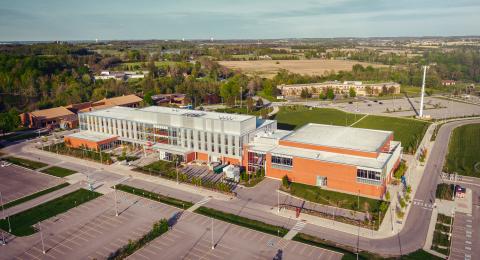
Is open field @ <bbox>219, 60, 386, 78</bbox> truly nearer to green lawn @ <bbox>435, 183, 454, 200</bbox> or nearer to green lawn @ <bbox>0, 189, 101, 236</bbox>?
green lawn @ <bbox>435, 183, 454, 200</bbox>

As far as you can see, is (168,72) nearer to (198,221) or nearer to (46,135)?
(46,135)

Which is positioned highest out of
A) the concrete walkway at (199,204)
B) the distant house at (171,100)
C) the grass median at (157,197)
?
the distant house at (171,100)

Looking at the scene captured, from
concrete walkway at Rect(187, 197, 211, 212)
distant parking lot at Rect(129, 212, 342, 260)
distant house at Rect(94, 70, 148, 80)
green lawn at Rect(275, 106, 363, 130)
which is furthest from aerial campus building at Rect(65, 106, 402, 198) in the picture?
distant house at Rect(94, 70, 148, 80)

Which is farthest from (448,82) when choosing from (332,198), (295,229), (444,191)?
(295,229)

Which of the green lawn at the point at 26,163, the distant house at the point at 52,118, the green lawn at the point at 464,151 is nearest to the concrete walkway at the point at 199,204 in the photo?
the green lawn at the point at 26,163

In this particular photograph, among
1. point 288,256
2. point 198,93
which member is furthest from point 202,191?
point 198,93

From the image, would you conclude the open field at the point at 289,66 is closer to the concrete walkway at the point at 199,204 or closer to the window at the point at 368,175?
the window at the point at 368,175
